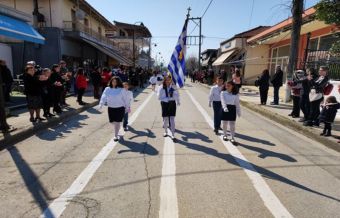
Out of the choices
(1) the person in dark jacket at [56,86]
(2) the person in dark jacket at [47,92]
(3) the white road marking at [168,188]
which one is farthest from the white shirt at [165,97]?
(1) the person in dark jacket at [56,86]

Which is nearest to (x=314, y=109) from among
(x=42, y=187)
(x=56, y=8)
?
(x=42, y=187)

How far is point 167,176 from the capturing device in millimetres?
4793

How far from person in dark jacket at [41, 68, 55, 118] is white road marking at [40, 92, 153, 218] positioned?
3572 mm

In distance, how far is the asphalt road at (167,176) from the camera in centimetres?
373

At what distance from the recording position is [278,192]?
167 inches

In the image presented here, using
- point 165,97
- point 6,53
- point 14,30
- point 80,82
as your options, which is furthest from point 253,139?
point 6,53

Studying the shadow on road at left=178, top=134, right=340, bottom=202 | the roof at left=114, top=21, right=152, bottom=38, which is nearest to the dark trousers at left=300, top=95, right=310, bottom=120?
the shadow on road at left=178, top=134, right=340, bottom=202

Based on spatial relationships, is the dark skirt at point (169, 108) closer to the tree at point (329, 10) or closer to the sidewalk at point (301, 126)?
the sidewalk at point (301, 126)

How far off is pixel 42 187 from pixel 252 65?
2813 cm

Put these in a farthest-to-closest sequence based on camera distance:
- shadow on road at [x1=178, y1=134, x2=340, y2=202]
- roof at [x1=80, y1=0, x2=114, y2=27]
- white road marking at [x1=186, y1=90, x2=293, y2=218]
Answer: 1. roof at [x1=80, y1=0, x2=114, y2=27]
2. shadow on road at [x1=178, y1=134, x2=340, y2=202]
3. white road marking at [x1=186, y1=90, x2=293, y2=218]

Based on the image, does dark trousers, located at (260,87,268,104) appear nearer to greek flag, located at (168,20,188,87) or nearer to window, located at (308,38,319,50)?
window, located at (308,38,319,50)

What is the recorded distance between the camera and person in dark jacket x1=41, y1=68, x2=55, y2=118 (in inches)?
347

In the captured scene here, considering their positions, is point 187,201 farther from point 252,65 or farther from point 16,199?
point 252,65

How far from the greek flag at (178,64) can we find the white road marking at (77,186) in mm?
2509
